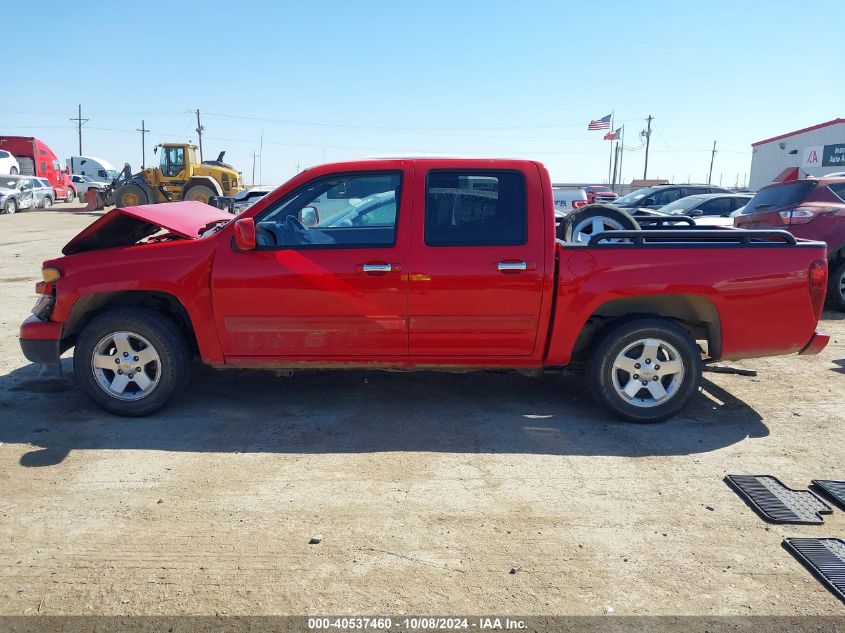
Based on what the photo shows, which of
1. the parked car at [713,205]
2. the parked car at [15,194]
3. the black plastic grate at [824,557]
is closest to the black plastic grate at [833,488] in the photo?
the black plastic grate at [824,557]

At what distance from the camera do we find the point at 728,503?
3.66 metres

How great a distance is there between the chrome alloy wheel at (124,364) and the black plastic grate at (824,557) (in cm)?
404

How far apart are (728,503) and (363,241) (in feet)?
9.15

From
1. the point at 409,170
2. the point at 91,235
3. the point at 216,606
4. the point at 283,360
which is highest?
the point at 409,170

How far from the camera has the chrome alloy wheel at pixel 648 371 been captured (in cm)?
474

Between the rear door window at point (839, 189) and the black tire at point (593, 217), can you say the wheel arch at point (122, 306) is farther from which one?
the rear door window at point (839, 189)

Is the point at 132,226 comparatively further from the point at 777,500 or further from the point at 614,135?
the point at 614,135

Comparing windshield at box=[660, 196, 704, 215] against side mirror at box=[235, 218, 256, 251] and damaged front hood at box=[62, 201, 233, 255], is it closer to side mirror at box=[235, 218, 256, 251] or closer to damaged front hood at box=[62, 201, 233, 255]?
damaged front hood at box=[62, 201, 233, 255]

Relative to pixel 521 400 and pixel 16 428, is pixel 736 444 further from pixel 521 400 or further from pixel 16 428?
pixel 16 428

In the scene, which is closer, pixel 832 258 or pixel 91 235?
pixel 91 235

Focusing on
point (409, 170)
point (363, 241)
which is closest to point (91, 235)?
point (363, 241)

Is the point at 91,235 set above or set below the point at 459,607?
above

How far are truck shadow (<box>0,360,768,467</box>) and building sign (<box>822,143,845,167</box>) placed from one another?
29.9 meters

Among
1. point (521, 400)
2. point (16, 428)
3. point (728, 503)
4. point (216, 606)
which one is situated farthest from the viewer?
point (521, 400)
